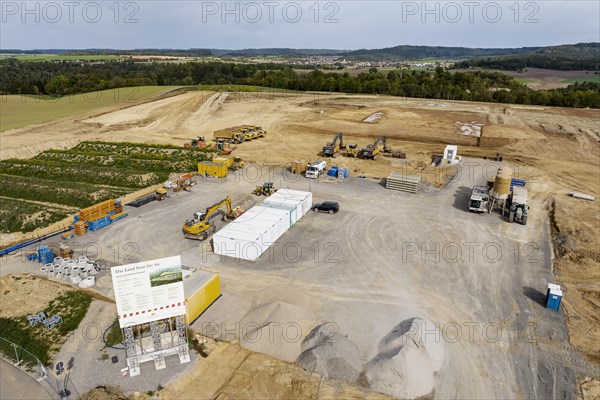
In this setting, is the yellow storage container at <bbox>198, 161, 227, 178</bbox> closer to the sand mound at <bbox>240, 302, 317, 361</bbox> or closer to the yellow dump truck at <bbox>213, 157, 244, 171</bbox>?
the yellow dump truck at <bbox>213, 157, 244, 171</bbox>

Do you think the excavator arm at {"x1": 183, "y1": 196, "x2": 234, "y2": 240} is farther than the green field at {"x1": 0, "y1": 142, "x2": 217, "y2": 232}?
No

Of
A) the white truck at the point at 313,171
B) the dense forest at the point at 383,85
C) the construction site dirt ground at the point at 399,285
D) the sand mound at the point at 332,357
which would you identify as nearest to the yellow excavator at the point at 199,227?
the construction site dirt ground at the point at 399,285

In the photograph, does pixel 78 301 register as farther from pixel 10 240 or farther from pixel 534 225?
pixel 534 225

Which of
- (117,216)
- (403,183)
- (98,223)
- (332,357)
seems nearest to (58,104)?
(117,216)

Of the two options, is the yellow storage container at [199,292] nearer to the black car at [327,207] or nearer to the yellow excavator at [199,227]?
the yellow excavator at [199,227]

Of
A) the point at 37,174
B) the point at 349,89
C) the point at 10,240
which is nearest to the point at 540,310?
the point at 10,240

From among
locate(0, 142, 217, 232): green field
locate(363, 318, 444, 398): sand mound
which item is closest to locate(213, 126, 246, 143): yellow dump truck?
locate(0, 142, 217, 232): green field
